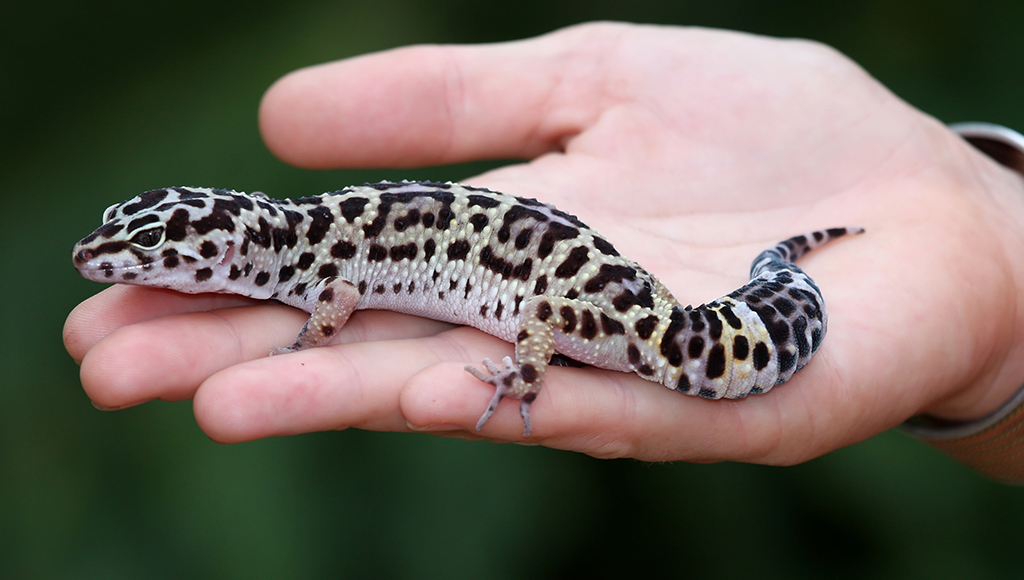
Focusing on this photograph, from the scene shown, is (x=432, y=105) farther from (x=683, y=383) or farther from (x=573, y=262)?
(x=683, y=383)

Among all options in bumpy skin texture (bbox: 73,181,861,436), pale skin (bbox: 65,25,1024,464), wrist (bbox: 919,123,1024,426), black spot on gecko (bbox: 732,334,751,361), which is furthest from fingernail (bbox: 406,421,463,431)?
wrist (bbox: 919,123,1024,426)

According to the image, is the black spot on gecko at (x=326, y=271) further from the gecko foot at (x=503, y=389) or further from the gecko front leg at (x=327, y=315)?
the gecko foot at (x=503, y=389)

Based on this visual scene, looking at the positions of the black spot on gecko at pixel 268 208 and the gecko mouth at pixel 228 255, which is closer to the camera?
the gecko mouth at pixel 228 255

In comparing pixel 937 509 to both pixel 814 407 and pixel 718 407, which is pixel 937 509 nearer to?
pixel 814 407

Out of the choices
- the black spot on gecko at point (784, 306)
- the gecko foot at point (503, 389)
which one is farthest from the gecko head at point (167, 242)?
the black spot on gecko at point (784, 306)

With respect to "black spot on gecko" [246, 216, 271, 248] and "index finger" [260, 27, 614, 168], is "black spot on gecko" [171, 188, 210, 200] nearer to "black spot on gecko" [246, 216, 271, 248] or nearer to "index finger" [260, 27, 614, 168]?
"black spot on gecko" [246, 216, 271, 248]

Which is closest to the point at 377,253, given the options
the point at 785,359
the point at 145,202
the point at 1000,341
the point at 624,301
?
A: the point at 145,202

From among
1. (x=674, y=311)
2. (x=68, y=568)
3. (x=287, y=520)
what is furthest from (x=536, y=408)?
(x=68, y=568)
